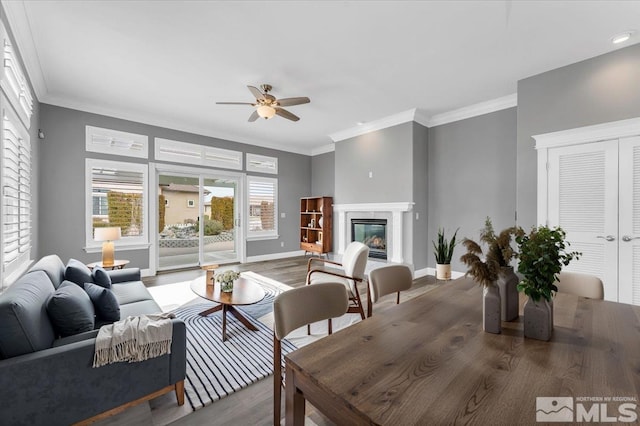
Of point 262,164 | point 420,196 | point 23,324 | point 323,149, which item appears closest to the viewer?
point 23,324

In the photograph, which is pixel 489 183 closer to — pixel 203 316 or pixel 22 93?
pixel 203 316

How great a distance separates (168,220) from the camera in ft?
18.0

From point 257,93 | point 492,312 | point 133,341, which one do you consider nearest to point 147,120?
point 257,93

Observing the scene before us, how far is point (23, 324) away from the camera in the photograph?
4.49ft

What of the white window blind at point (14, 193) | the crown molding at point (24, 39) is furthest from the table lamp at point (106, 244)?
the crown molding at point (24, 39)

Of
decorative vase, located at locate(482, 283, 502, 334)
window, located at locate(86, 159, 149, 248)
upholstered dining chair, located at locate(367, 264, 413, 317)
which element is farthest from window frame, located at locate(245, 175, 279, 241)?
decorative vase, located at locate(482, 283, 502, 334)

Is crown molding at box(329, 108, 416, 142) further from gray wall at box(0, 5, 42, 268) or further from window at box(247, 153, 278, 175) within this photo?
gray wall at box(0, 5, 42, 268)

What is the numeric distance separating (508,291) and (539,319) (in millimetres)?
168

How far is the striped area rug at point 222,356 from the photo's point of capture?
1.92m

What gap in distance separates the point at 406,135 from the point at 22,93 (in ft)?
16.5

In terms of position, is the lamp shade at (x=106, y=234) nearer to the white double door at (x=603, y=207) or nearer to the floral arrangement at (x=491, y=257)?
the floral arrangement at (x=491, y=257)

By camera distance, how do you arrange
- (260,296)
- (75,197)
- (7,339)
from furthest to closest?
(75,197) → (260,296) → (7,339)

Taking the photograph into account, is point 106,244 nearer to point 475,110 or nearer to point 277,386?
point 277,386

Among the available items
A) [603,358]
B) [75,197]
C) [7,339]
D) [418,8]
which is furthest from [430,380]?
[75,197]
